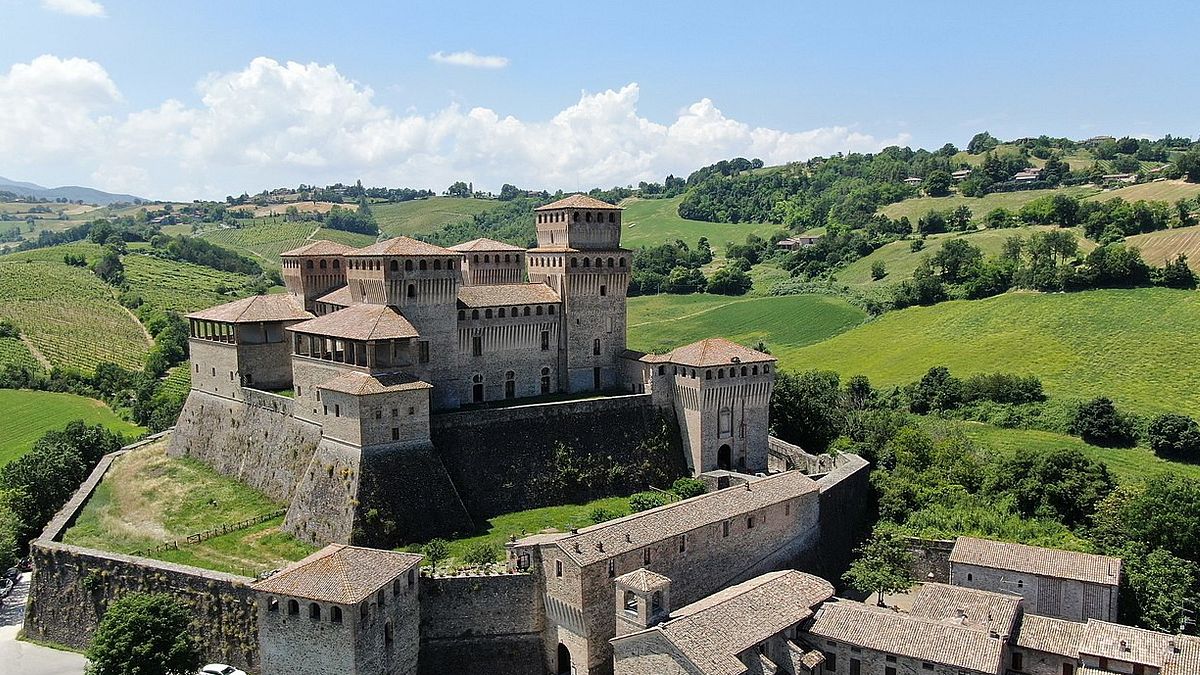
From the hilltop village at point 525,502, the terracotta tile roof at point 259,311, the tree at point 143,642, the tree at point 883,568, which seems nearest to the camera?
the tree at point 143,642

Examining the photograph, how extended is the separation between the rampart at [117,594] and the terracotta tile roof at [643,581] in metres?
12.8

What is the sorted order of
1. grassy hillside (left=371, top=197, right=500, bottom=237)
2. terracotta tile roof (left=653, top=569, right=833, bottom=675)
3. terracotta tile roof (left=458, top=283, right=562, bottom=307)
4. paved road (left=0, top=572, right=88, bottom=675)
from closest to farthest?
terracotta tile roof (left=653, top=569, right=833, bottom=675) < paved road (left=0, top=572, right=88, bottom=675) < terracotta tile roof (left=458, top=283, right=562, bottom=307) < grassy hillside (left=371, top=197, right=500, bottom=237)

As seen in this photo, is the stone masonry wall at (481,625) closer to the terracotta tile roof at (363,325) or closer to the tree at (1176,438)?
the terracotta tile roof at (363,325)

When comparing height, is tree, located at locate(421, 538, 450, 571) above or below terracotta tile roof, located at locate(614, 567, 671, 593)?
below

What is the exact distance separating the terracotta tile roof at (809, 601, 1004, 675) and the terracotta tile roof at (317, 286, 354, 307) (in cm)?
2580

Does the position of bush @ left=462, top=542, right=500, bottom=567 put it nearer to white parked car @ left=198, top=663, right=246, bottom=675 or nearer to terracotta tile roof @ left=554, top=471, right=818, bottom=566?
terracotta tile roof @ left=554, top=471, right=818, bottom=566

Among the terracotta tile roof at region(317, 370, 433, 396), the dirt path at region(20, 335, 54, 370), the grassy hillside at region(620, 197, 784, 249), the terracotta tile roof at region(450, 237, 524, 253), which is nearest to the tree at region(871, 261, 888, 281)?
the grassy hillside at region(620, 197, 784, 249)

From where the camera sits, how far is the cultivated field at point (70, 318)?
268 feet

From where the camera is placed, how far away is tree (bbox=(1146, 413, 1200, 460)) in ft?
161

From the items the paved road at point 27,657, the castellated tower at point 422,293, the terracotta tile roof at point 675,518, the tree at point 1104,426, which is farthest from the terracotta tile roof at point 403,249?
the tree at point 1104,426

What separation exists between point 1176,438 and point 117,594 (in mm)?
52830

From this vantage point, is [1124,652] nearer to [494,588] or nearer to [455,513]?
[494,588]

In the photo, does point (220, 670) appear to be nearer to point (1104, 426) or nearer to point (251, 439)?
point (251, 439)

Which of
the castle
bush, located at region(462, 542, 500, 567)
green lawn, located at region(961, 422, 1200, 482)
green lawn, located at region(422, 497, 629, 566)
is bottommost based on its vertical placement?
green lawn, located at region(961, 422, 1200, 482)
